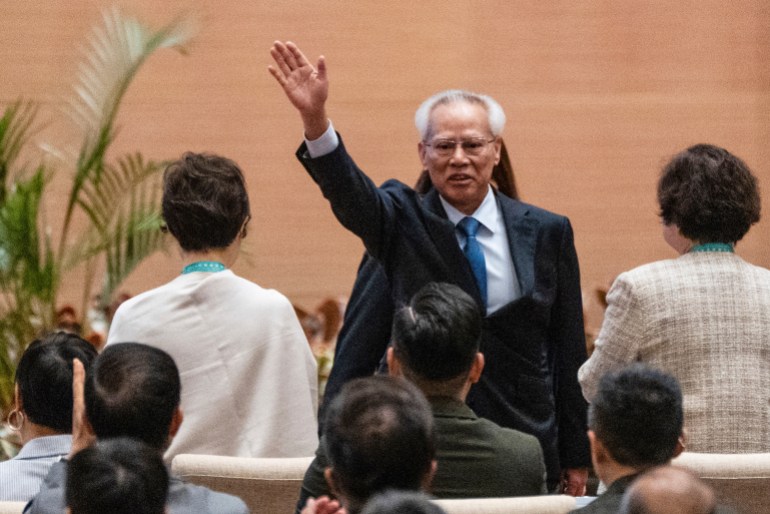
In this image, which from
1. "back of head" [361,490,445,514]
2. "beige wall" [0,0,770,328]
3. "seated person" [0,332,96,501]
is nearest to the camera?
"back of head" [361,490,445,514]

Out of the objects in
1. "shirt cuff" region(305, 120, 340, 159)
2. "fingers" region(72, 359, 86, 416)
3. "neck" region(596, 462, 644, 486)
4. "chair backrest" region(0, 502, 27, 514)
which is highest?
"shirt cuff" region(305, 120, 340, 159)

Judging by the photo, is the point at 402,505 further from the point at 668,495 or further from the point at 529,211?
the point at 529,211

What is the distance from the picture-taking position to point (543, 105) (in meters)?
7.50

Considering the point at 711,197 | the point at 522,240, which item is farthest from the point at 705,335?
the point at 522,240

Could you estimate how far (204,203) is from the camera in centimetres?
331

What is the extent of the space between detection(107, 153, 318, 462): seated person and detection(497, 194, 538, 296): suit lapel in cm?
64

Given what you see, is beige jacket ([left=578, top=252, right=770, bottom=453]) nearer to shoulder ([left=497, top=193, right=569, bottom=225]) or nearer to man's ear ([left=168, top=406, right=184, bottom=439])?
shoulder ([left=497, top=193, right=569, bottom=225])

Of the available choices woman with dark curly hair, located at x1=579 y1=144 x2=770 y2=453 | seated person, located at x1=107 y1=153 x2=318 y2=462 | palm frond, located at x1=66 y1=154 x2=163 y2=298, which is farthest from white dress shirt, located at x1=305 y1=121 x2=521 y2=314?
palm frond, located at x1=66 y1=154 x2=163 y2=298

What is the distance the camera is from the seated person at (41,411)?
2.91m

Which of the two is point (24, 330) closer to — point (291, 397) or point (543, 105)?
point (291, 397)

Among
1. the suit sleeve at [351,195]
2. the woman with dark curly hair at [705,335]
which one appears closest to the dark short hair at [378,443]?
the woman with dark curly hair at [705,335]

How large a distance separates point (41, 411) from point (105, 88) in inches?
131

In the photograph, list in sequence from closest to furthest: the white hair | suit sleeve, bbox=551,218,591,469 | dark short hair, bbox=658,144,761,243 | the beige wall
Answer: dark short hair, bbox=658,144,761,243 < suit sleeve, bbox=551,218,591,469 < the white hair < the beige wall

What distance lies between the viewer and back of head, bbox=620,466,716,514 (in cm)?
173
